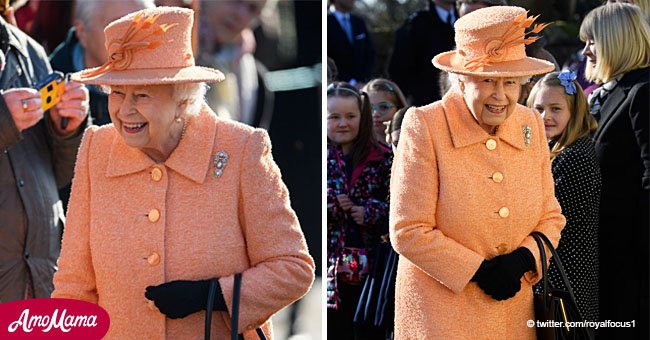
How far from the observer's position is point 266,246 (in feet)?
12.2

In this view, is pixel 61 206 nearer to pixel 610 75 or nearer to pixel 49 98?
pixel 49 98

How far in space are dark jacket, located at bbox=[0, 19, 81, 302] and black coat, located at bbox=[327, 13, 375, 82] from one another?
1.26 metres

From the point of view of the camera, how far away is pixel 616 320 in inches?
191

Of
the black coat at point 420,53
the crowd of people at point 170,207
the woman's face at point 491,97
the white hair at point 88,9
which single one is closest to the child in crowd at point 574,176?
the black coat at point 420,53

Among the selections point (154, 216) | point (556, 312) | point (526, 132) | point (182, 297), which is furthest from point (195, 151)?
point (556, 312)

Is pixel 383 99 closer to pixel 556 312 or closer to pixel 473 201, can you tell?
pixel 473 201

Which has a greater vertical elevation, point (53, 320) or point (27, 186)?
point (27, 186)

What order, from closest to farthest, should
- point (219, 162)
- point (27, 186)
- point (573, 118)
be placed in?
1. point (219, 162)
2. point (573, 118)
3. point (27, 186)

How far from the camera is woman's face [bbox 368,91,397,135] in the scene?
533 centimetres

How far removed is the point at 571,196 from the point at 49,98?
2.25 m

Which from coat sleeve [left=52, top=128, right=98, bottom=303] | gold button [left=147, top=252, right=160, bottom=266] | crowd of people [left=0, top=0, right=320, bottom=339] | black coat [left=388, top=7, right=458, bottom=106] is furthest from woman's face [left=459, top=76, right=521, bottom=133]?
coat sleeve [left=52, top=128, right=98, bottom=303]

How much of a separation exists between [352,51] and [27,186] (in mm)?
1613

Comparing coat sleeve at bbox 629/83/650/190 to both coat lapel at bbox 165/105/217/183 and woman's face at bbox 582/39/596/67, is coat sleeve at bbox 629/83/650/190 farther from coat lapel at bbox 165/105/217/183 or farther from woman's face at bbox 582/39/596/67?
coat lapel at bbox 165/105/217/183

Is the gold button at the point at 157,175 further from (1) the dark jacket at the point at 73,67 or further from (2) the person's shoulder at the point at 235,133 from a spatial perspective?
(1) the dark jacket at the point at 73,67
